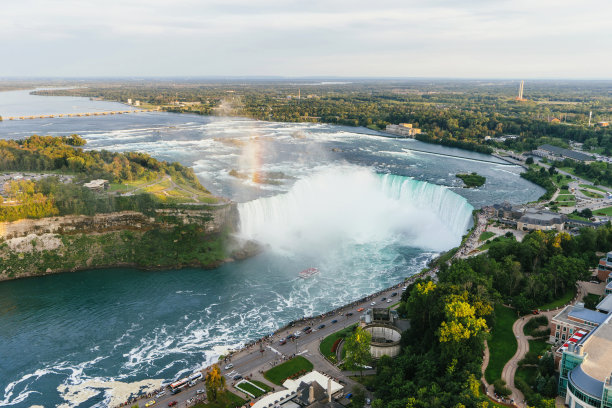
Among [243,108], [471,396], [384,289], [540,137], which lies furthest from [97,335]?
[243,108]

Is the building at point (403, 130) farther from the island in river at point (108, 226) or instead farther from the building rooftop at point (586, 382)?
the building rooftop at point (586, 382)

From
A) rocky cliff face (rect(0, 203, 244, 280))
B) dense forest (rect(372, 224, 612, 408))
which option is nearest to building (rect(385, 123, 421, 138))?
rocky cliff face (rect(0, 203, 244, 280))

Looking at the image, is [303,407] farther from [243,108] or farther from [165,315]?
[243,108]

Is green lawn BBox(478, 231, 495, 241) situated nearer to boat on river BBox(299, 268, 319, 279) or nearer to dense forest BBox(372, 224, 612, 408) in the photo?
dense forest BBox(372, 224, 612, 408)

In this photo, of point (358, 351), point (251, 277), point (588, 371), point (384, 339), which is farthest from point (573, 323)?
point (251, 277)

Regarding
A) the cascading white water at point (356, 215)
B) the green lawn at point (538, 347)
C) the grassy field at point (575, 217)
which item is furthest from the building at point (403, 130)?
the green lawn at point (538, 347)

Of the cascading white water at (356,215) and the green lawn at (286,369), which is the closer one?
the green lawn at (286,369)
